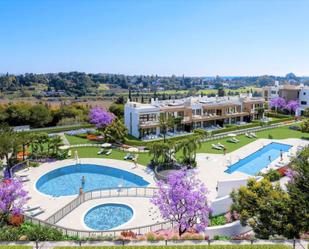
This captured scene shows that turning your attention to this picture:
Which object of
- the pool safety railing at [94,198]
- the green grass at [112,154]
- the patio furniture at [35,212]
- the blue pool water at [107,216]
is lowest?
the blue pool water at [107,216]

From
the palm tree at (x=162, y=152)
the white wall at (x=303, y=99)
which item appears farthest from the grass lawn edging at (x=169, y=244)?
the white wall at (x=303, y=99)

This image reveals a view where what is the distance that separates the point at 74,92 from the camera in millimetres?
130625

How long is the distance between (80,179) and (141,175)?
20.1 feet

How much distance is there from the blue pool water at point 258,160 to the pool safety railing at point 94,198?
1074 centimetres

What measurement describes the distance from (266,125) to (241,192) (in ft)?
130

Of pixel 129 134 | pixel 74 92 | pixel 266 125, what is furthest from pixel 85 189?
pixel 74 92

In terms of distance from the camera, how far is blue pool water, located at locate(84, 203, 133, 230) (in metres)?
19.8

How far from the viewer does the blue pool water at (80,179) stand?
26525 millimetres

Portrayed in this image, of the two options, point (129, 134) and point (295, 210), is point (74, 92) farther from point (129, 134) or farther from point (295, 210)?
point (295, 210)

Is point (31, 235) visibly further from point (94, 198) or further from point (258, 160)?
point (258, 160)

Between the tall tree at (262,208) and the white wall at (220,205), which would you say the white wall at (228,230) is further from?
the white wall at (220,205)

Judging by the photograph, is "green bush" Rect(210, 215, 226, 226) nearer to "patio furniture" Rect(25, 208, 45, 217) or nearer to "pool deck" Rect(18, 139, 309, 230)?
"pool deck" Rect(18, 139, 309, 230)

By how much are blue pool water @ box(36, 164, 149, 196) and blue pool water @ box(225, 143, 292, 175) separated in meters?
10.5

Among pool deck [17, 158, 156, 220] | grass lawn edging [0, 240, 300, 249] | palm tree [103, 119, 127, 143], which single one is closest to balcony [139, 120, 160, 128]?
palm tree [103, 119, 127, 143]
